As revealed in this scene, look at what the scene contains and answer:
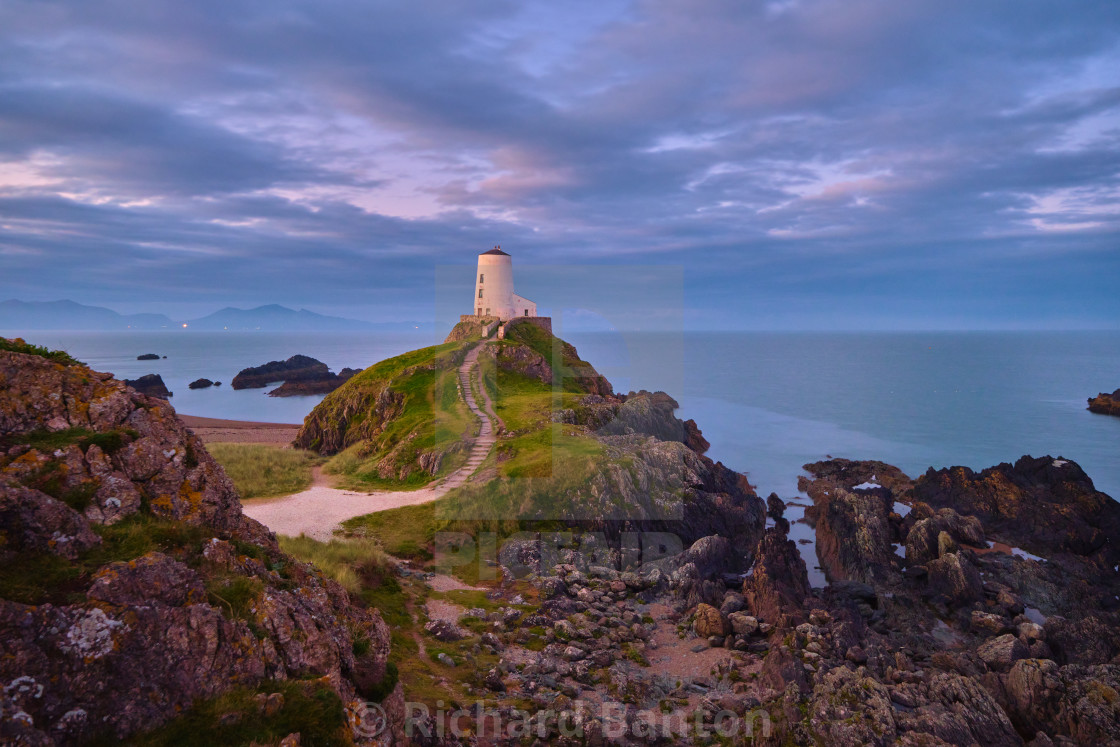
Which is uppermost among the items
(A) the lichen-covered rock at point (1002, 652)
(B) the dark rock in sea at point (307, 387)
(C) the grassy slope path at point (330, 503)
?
(B) the dark rock in sea at point (307, 387)

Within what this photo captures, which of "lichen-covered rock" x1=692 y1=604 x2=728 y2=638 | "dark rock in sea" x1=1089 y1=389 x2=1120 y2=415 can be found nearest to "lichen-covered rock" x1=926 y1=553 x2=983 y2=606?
"lichen-covered rock" x1=692 y1=604 x2=728 y2=638

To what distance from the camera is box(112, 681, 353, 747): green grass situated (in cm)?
Result: 672

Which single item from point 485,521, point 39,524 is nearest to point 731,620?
point 485,521

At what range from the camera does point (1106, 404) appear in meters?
81.4

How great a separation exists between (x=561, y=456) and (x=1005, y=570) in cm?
2053

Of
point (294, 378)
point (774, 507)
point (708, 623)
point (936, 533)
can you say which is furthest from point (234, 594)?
point (294, 378)

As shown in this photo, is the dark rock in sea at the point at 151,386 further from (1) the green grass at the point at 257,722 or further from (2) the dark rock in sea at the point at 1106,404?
(2) the dark rock in sea at the point at 1106,404

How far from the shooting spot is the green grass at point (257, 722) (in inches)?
265

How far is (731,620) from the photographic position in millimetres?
19125

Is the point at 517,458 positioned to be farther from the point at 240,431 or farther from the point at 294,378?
the point at 294,378

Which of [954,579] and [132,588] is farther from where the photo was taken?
[954,579]

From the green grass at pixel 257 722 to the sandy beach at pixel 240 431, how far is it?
4643 centimetres

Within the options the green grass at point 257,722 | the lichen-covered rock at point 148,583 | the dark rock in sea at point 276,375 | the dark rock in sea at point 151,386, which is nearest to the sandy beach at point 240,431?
the dark rock in sea at point 151,386

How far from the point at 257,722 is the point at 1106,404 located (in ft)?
353
